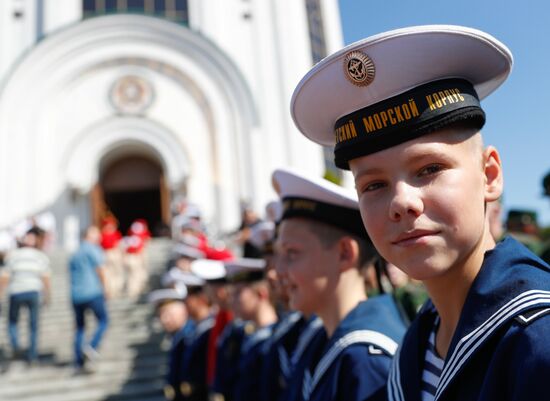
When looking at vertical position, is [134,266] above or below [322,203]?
above

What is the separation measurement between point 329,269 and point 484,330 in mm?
1242

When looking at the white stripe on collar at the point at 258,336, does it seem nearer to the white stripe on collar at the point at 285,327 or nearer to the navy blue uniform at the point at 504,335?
the white stripe on collar at the point at 285,327

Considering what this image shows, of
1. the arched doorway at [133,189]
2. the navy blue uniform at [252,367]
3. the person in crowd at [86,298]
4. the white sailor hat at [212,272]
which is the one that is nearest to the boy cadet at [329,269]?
the navy blue uniform at [252,367]

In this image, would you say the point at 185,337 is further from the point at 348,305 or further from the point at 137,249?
the point at 137,249

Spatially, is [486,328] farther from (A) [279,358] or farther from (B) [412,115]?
(A) [279,358]

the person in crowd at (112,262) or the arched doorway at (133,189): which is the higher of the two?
the arched doorway at (133,189)

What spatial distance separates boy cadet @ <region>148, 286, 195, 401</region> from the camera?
5.79 m

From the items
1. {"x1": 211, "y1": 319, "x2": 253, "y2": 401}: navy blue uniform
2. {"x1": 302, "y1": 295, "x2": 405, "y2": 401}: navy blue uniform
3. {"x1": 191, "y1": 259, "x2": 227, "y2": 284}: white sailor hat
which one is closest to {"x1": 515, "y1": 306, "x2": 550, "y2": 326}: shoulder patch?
{"x1": 302, "y1": 295, "x2": 405, "y2": 401}: navy blue uniform

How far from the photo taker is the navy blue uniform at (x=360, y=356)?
1.83m

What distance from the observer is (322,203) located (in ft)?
8.02

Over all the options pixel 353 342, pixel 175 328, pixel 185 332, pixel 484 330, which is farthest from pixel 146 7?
pixel 484 330

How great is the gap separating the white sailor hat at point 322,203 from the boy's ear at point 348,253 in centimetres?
5

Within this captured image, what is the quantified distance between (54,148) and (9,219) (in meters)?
2.48

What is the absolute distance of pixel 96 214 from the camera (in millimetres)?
16312
